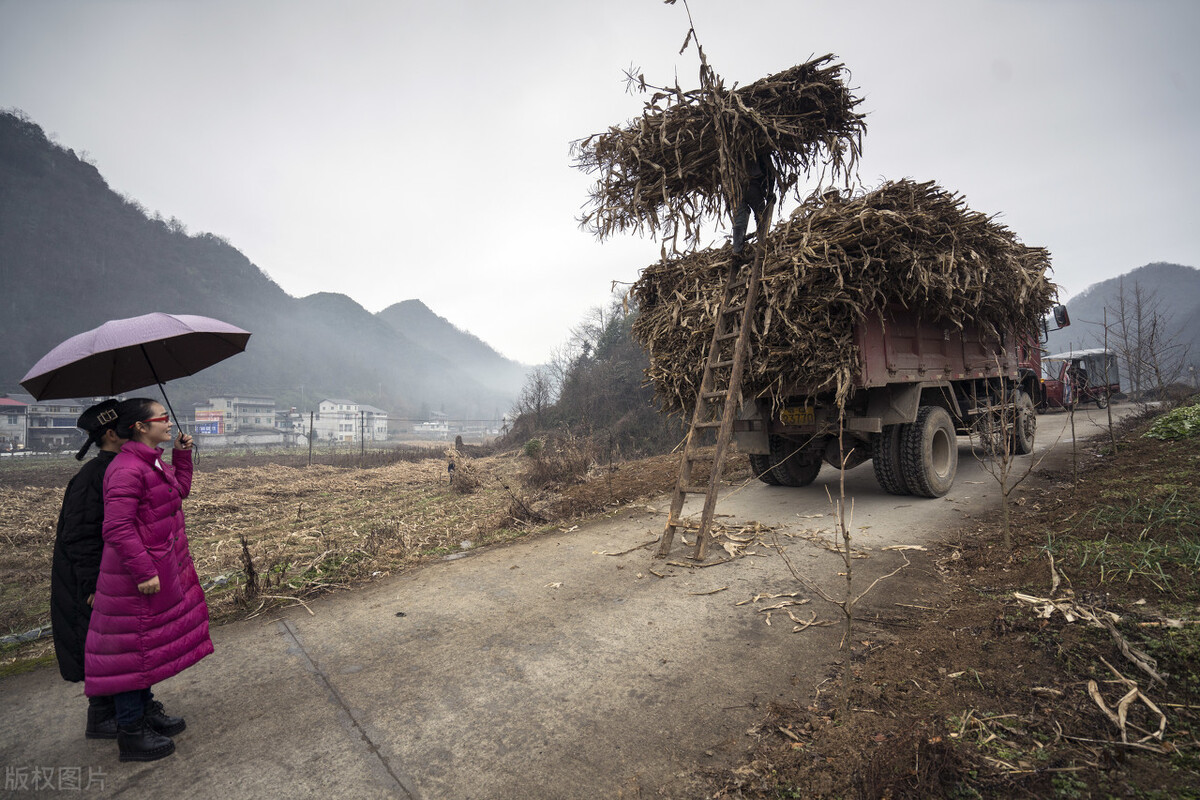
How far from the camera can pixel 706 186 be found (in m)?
4.80

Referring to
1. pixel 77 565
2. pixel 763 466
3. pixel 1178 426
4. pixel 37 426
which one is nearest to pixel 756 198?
pixel 763 466

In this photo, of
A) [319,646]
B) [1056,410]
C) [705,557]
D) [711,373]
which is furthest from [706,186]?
[1056,410]

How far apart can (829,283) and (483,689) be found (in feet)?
14.2

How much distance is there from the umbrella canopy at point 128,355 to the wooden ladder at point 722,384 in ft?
11.1

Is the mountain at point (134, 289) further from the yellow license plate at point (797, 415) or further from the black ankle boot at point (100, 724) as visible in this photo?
the yellow license plate at point (797, 415)

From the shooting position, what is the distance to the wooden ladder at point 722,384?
4332 millimetres

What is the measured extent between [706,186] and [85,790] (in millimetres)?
5408

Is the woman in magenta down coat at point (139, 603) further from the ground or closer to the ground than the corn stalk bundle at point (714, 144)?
closer to the ground

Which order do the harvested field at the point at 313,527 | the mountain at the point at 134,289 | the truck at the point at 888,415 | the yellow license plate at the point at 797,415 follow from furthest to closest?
1. the mountain at the point at 134,289
2. the yellow license plate at the point at 797,415
3. the truck at the point at 888,415
4. the harvested field at the point at 313,527

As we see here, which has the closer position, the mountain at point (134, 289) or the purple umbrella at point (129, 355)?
the purple umbrella at point (129, 355)

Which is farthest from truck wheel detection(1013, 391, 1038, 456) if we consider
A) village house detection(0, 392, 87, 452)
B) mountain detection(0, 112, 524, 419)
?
mountain detection(0, 112, 524, 419)

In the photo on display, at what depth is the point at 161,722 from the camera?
2328mm

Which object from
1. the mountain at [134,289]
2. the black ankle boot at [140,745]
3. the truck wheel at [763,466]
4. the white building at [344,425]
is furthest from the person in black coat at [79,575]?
the mountain at [134,289]

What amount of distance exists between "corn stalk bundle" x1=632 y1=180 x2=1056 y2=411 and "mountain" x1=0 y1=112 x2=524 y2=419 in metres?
78.8
